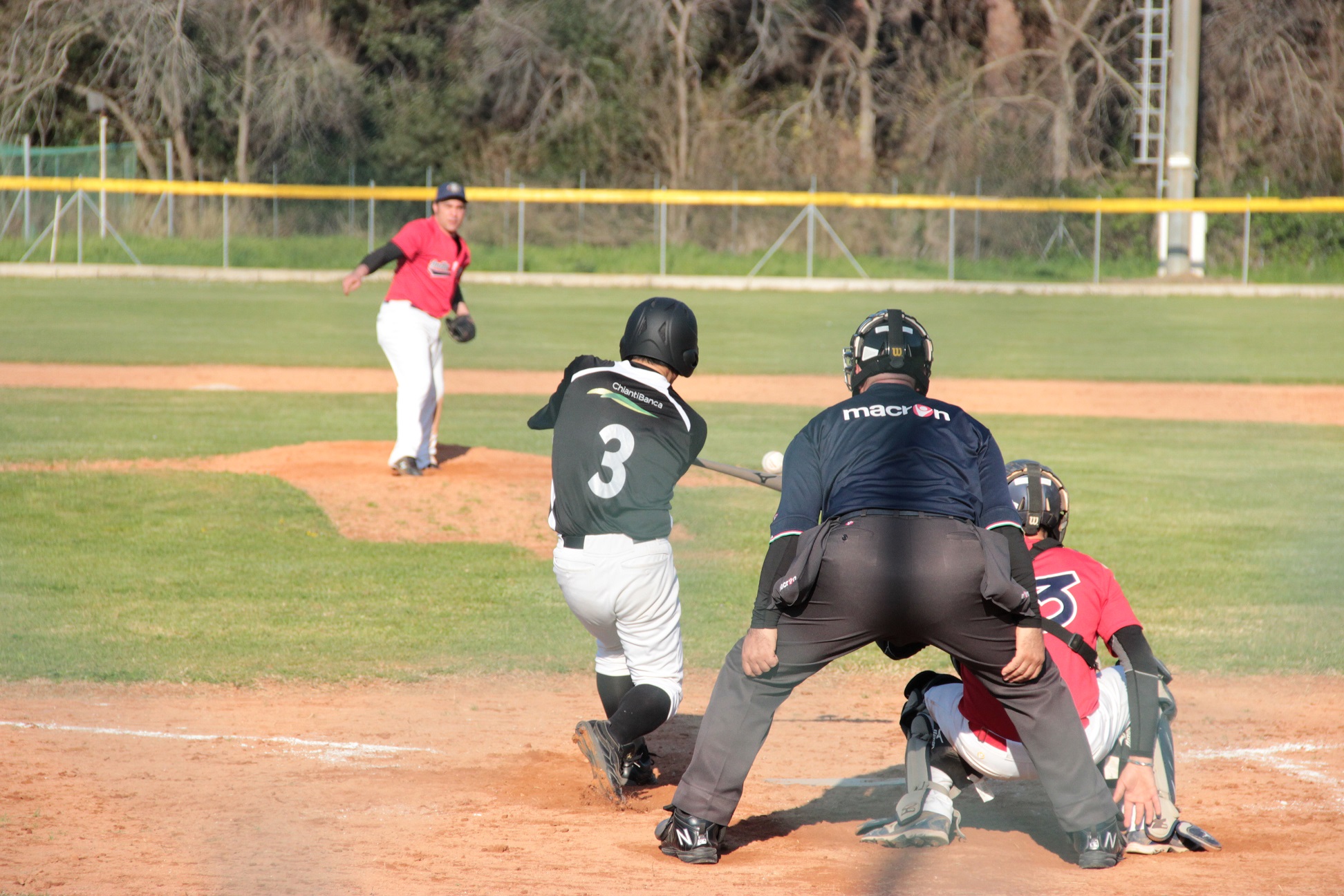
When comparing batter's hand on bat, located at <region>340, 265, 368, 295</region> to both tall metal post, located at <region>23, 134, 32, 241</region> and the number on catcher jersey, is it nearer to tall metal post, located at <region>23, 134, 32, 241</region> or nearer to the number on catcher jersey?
the number on catcher jersey

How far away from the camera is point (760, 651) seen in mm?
4070

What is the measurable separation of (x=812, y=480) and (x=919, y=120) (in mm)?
40336

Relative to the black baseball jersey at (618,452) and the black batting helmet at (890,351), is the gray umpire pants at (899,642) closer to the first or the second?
the black batting helmet at (890,351)

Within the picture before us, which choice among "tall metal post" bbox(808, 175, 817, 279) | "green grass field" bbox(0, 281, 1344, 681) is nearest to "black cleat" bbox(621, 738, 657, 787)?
"green grass field" bbox(0, 281, 1344, 681)

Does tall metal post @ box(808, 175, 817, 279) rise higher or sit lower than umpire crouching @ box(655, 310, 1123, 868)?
higher

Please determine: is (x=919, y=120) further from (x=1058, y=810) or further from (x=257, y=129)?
(x=1058, y=810)

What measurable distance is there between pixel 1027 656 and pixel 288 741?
10.2 ft

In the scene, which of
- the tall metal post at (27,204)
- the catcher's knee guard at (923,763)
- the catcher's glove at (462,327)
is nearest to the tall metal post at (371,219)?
the tall metal post at (27,204)

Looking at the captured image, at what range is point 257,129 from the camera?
42.3m

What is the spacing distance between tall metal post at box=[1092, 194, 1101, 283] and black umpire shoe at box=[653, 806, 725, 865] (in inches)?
1282

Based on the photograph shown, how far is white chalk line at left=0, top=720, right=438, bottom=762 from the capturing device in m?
5.54

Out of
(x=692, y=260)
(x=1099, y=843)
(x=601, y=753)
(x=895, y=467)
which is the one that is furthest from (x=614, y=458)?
(x=692, y=260)

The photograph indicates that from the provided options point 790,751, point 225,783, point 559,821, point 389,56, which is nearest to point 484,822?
point 559,821

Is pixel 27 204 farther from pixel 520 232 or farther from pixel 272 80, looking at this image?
pixel 520 232
